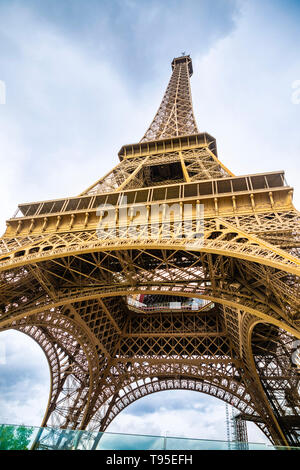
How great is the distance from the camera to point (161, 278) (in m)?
14.3

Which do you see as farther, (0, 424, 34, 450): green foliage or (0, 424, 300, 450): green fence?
(0, 424, 34, 450): green foliage

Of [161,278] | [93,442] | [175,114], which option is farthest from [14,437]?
[175,114]

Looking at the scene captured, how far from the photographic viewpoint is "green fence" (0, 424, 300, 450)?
485 centimetres

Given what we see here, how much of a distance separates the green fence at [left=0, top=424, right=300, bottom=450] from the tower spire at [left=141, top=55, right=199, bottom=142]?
25.2 metres

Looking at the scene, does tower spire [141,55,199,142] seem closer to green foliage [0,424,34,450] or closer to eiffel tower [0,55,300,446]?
eiffel tower [0,55,300,446]

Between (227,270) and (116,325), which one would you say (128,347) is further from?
(227,270)

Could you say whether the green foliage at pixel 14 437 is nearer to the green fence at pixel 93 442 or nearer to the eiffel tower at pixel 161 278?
the green fence at pixel 93 442

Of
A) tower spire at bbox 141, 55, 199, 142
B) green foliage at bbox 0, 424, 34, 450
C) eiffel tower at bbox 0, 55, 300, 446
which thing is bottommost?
green foliage at bbox 0, 424, 34, 450

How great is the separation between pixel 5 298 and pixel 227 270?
444 inches

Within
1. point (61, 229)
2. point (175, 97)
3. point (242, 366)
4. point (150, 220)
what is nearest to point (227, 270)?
point (150, 220)

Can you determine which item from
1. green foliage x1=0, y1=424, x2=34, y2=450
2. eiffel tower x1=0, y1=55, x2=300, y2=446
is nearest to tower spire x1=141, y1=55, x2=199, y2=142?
eiffel tower x1=0, y1=55, x2=300, y2=446

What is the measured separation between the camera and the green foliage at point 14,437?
532cm

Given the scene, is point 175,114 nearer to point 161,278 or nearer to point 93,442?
point 161,278
